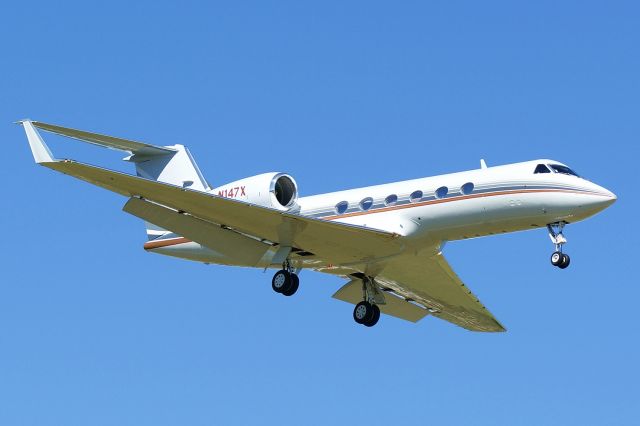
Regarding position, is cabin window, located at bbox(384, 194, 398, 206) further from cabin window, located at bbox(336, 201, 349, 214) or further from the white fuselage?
cabin window, located at bbox(336, 201, 349, 214)

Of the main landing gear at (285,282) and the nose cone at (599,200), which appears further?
the main landing gear at (285,282)

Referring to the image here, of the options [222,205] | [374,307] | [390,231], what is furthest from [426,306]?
[222,205]

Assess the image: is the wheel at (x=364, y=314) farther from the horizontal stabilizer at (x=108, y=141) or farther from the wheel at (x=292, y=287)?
the horizontal stabilizer at (x=108, y=141)

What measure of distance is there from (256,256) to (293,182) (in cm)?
203

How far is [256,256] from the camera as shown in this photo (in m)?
31.2

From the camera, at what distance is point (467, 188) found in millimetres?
29219

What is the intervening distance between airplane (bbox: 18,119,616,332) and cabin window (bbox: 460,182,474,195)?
32 millimetres

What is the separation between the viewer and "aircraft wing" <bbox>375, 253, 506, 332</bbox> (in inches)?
1256

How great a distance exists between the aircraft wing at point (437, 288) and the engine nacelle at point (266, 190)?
292 cm

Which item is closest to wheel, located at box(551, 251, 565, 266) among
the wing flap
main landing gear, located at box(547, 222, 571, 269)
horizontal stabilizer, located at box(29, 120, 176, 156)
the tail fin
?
main landing gear, located at box(547, 222, 571, 269)

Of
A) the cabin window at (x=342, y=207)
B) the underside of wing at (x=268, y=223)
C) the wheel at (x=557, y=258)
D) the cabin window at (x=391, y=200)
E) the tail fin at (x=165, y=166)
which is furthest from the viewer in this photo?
the tail fin at (x=165, y=166)

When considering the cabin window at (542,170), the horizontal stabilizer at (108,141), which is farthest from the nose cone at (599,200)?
the horizontal stabilizer at (108,141)

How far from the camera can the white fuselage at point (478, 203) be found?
28731 millimetres

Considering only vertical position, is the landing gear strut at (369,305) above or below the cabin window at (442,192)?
below
